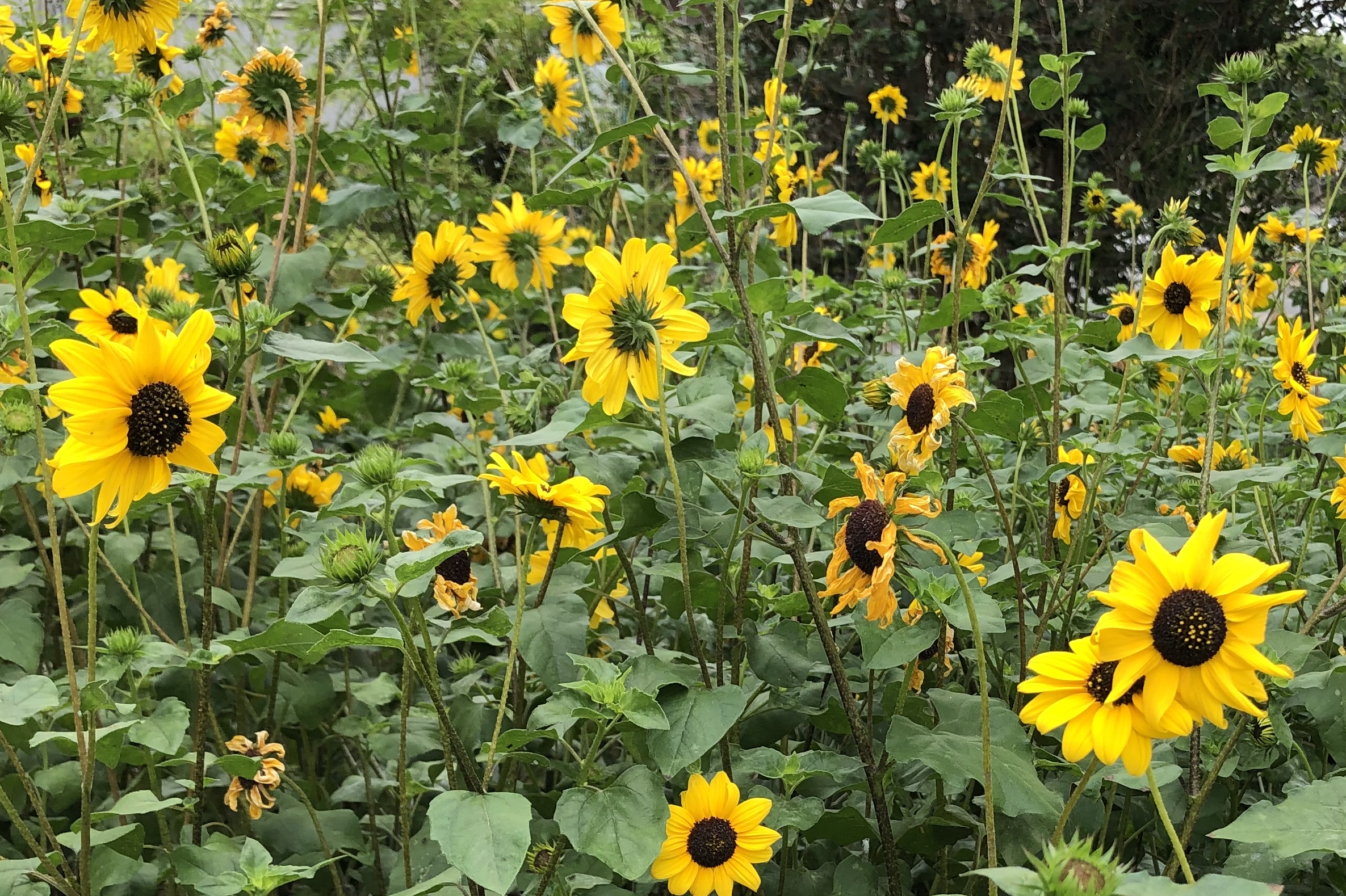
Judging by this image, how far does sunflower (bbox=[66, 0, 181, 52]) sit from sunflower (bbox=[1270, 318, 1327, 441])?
145cm

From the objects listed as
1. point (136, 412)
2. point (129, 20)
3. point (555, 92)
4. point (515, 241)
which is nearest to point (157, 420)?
point (136, 412)

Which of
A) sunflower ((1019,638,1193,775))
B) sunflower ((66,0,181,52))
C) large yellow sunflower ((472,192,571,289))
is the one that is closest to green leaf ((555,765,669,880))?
sunflower ((1019,638,1193,775))

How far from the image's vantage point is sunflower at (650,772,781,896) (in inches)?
37.1

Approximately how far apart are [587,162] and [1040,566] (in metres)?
0.93

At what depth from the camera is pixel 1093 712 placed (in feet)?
2.29

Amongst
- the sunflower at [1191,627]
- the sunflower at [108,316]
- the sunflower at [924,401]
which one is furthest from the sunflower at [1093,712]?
the sunflower at [108,316]

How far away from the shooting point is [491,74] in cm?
335

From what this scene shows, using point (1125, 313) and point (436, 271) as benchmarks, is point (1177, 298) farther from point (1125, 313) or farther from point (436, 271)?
point (436, 271)

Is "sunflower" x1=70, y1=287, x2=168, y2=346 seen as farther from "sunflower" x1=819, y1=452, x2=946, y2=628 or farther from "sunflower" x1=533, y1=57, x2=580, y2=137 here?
"sunflower" x1=533, y1=57, x2=580, y2=137

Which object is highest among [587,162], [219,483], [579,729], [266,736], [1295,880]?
[587,162]

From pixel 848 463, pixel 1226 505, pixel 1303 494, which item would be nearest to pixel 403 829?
pixel 848 463

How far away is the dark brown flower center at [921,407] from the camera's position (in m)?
1.00

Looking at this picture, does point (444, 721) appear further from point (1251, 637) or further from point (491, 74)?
point (491, 74)

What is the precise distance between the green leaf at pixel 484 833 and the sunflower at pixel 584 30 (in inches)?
46.1
